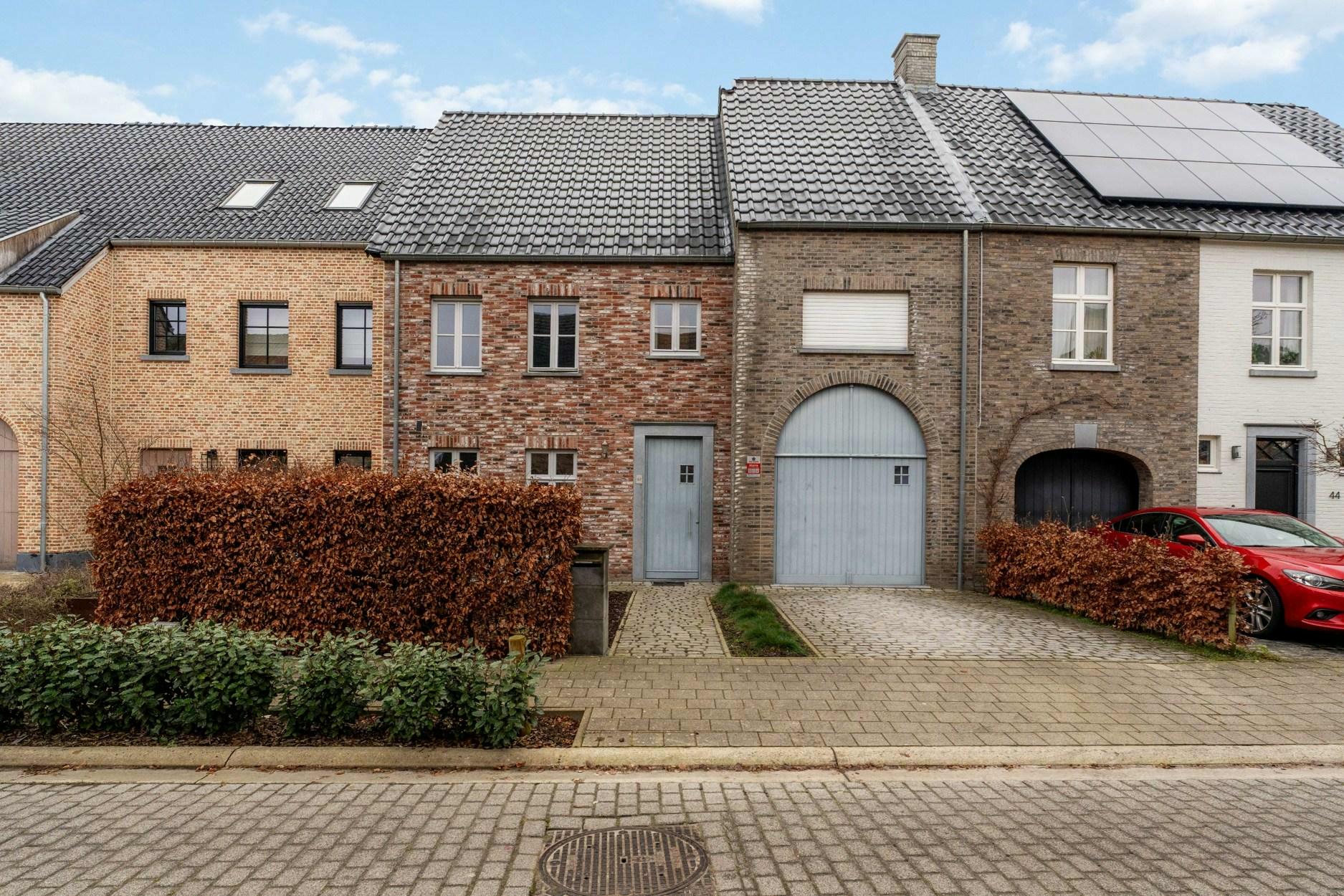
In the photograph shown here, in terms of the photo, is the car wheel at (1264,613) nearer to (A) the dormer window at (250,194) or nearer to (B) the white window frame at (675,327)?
(B) the white window frame at (675,327)

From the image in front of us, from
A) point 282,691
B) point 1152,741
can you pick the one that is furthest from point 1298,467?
point 282,691

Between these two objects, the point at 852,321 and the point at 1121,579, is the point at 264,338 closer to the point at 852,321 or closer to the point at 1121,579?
the point at 852,321

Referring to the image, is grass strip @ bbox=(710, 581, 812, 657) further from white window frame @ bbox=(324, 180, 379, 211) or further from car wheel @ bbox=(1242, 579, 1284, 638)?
white window frame @ bbox=(324, 180, 379, 211)

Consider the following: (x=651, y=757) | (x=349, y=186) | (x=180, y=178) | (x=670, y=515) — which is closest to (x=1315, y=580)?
(x=651, y=757)

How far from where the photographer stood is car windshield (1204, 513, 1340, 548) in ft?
30.4

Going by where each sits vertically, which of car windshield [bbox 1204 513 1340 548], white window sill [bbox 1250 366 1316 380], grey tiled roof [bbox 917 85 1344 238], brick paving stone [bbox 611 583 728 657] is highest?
grey tiled roof [bbox 917 85 1344 238]

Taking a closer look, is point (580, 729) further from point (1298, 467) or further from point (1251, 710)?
point (1298, 467)

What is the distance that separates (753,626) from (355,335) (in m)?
10.4

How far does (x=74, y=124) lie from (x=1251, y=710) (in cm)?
2646

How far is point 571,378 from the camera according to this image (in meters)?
12.9

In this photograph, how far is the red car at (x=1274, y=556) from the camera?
8188 mm

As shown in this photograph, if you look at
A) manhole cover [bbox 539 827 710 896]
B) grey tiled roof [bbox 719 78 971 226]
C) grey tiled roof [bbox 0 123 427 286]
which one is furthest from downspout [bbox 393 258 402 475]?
manhole cover [bbox 539 827 710 896]

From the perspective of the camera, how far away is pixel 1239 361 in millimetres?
12523

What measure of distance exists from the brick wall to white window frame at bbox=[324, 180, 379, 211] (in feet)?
12.5
